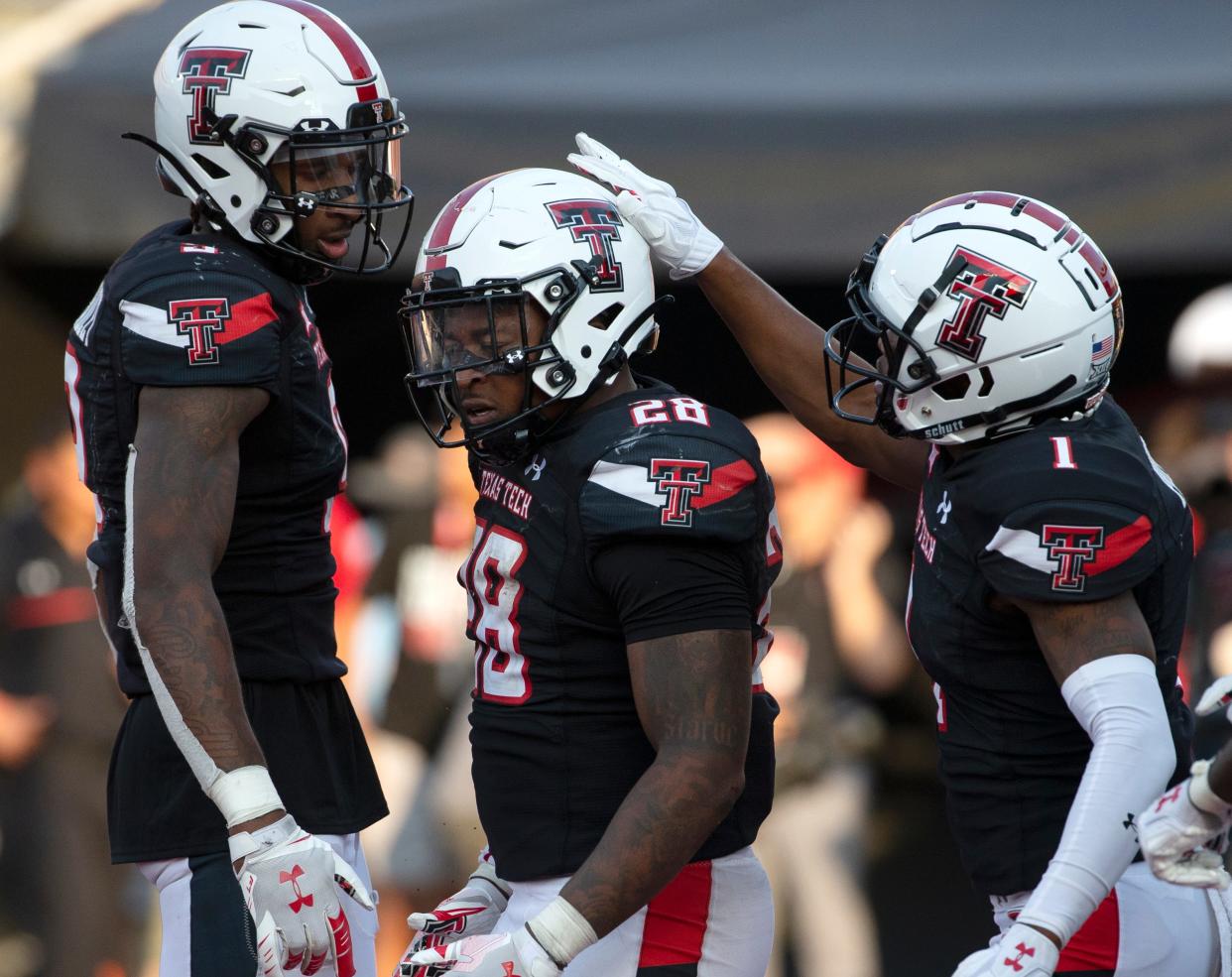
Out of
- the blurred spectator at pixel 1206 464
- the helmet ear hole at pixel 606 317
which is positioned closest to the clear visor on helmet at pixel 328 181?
the helmet ear hole at pixel 606 317

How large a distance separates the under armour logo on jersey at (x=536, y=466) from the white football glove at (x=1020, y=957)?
0.90 meters

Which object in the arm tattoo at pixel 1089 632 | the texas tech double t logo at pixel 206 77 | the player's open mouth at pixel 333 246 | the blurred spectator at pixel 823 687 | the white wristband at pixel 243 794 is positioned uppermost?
the texas tech double t logo at pixel 206 77

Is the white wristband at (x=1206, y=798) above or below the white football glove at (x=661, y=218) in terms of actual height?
below

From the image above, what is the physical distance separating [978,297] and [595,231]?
59 cm

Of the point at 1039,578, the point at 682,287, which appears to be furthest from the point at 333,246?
the point at 682,287

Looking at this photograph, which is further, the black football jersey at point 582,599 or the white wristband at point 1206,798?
the black football jersey at point 582,599

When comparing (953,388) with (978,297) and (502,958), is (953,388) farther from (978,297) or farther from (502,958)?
(502,958)

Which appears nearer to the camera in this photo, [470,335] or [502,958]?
[502,958]

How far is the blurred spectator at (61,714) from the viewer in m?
5.31

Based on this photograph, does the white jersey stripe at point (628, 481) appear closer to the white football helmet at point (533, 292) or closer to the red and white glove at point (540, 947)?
the white football helmet at point (533, 292)

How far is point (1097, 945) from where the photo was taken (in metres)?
2.55

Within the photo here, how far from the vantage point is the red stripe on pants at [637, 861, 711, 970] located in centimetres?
253

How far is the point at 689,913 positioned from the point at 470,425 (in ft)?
2.56

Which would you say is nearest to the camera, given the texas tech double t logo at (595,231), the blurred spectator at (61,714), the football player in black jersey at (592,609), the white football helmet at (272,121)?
the football player in black jersey at (592,609)
